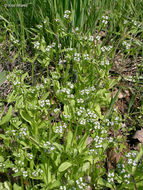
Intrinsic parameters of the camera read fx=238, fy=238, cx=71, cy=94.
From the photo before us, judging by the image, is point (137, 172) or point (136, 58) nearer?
point (137, 172)

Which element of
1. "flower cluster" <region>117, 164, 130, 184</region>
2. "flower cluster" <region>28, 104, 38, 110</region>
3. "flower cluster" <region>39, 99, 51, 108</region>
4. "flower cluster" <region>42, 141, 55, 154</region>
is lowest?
"flower cluster" <region>117, 164, 130, 184</region>

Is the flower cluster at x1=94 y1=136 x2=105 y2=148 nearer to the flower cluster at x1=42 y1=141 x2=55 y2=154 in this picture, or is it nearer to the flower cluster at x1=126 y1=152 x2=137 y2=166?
the flower cluster at x1=126 y1=152 x2=137 y2=166

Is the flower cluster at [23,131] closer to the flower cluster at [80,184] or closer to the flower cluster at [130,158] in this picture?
the flower cluster at [80,184]

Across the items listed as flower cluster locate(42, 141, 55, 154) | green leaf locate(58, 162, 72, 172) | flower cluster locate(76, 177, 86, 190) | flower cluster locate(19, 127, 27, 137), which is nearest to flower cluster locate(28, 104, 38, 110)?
flower cluster locate(19, 127, 27, 137)

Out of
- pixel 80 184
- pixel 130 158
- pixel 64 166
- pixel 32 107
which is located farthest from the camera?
pixel 32 107

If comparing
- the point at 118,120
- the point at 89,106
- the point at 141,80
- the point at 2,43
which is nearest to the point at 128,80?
the point at 141,80

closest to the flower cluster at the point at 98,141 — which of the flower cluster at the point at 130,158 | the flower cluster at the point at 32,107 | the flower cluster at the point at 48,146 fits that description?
the flower cluster at the point at 130,158

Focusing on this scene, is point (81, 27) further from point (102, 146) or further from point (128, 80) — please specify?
point (102, 146)

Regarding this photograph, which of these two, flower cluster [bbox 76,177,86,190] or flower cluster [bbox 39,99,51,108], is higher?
flower cluster [bbox 39,99,51,108]

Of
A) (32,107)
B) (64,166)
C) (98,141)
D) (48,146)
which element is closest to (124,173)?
(98,141)

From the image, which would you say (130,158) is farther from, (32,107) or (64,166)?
(32,107)

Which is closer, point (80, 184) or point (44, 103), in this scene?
point (80, 184)
